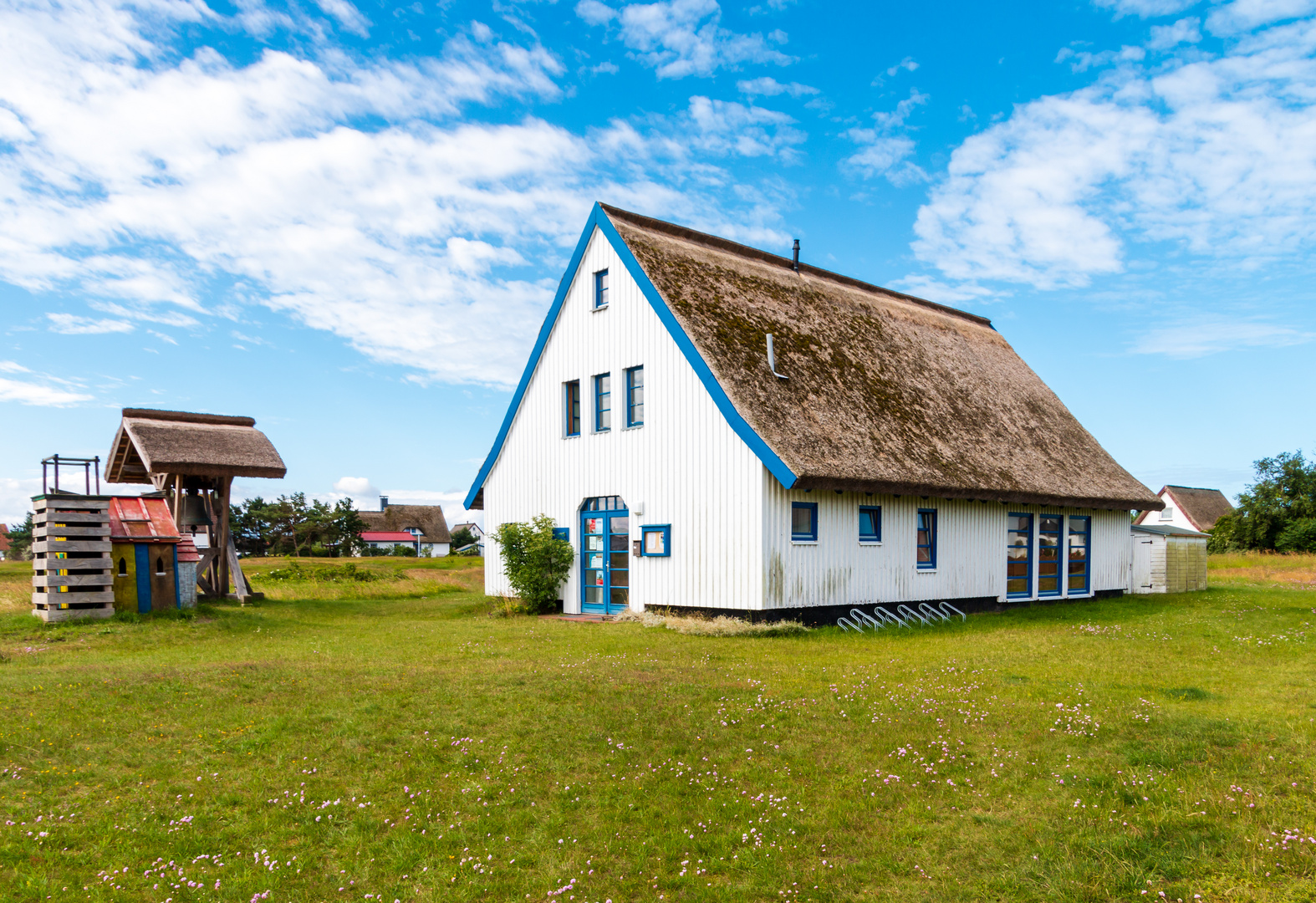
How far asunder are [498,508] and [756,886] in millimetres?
19877

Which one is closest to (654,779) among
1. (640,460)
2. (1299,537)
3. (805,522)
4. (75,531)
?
(805,522)

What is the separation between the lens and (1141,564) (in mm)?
30312

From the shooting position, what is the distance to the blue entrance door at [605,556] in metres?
21.4

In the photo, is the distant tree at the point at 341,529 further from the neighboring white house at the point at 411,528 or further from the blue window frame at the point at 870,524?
the blue window frame at the point at 870,524

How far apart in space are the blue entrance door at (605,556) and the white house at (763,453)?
6 centimetres

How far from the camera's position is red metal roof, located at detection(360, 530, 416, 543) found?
109m

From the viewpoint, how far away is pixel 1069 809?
283 inches

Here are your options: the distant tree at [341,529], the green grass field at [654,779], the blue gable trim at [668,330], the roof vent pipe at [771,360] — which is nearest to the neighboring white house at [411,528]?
the distant tree at [341,529]

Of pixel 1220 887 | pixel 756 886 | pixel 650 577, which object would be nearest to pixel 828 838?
pixel 756 886

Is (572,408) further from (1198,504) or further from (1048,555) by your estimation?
(1198,504)

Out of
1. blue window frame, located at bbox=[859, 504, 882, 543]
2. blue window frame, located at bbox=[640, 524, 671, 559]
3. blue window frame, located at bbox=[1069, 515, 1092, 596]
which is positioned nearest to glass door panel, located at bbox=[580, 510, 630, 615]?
blue window frame, located at bbox=[640, 524, 671, 559]

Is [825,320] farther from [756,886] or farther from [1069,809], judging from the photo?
[756,886]

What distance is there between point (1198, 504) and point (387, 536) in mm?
86381

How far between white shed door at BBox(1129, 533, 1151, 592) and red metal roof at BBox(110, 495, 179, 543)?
93.1ft
